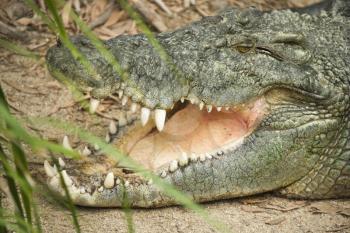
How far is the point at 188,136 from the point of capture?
3.63 m

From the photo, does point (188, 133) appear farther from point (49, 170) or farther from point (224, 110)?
point (49, 170)

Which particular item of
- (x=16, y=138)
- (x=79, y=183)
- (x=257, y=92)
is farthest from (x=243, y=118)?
(x=16, y=138)

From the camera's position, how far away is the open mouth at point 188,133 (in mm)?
3469

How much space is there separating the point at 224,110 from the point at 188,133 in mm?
253

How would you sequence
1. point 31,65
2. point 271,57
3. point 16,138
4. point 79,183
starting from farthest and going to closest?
point 31,65 → point 271,57 → point 79,183 → point 16,138

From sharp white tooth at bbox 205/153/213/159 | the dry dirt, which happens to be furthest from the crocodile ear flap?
sharp white tooth at bbox 205/153/213/159

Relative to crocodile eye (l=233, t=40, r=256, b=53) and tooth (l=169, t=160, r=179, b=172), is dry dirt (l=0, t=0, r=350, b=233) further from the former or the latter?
crocodile eye (l=233, t=40, r=256, b=53)

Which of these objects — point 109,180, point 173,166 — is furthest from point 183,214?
point 109,180

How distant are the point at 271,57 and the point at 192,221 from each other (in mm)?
977

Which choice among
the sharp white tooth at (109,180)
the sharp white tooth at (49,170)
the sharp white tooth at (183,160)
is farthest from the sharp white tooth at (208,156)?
the sharp white tooth at (49,170)

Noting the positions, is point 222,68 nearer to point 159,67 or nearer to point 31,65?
point 159,67

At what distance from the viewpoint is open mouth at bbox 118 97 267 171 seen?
3469 mm

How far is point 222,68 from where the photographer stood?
131 inches

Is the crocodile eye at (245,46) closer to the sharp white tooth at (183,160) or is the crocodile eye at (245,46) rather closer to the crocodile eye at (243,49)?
the crocodile eye at (243,49)
